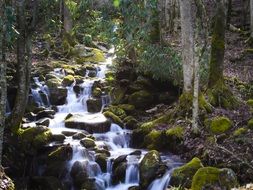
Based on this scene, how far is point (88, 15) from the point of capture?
2039 cm

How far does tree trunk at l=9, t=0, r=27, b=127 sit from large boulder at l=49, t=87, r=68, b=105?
457cm

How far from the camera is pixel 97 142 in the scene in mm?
14719

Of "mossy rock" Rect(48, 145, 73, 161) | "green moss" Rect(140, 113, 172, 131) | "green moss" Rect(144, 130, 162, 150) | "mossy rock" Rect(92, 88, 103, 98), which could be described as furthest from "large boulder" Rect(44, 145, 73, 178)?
"mossy rock" Rect(92, 88, 103, 98)

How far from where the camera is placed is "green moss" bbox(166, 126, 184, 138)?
535 inches

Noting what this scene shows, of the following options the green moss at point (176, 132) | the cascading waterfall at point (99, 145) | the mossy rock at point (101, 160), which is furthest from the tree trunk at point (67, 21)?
the mossy rock at point (101, 160)

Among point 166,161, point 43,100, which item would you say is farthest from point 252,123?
point 43,100

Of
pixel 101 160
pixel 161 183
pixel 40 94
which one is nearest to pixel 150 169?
pixel 161 183

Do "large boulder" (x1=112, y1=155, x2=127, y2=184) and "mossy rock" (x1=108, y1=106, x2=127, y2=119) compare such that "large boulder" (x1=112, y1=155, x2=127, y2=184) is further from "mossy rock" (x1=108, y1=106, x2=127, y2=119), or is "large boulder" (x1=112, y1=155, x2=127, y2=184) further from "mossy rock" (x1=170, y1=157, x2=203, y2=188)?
"mossy rock" (x1=108, y1=106, x2=127, y2=119)

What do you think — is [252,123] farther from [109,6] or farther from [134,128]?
[109,6]

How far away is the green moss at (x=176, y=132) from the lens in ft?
44.6

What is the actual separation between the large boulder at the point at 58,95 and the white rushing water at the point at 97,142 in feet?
0.69

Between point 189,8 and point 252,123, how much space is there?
4.58 m

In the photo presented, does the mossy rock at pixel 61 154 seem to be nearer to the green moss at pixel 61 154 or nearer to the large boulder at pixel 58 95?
the green moss at pixel 61 154

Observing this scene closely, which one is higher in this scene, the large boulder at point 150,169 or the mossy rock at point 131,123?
the mossy rock at point 131,123
